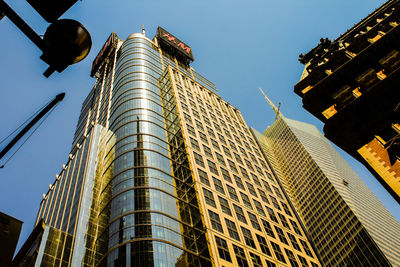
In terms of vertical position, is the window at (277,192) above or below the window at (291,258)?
above

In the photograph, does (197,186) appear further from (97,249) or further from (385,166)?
(385,166)

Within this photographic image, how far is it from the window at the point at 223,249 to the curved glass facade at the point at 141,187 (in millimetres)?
5677

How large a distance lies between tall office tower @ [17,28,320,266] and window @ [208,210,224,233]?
23 centimetres

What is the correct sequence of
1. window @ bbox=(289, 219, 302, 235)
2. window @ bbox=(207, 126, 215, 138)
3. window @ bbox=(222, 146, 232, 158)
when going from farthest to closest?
window @ bbox=(207, 126, 215, 138) < window @ bbox=(222, 146, 232, 158) < window @ bbox=(289, 219, 302, 235)

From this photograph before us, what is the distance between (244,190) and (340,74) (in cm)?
4803

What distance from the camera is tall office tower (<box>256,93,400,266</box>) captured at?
342ft

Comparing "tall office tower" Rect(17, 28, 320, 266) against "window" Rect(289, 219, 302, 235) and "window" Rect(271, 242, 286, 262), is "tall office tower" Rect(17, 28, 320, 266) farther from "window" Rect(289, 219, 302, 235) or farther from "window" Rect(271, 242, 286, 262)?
"window" Rect(289, 219, 302, 235)

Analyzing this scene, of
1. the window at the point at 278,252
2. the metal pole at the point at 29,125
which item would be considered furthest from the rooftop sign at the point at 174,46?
the metal pole at the point at 29,125

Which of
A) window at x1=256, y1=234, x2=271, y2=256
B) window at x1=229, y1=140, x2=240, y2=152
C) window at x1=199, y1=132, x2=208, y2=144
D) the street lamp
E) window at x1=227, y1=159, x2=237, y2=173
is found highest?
window at x1=229, y1=140, x2=240, y2=152

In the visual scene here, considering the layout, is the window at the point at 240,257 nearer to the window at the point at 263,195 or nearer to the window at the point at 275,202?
the window at the point at 263,195

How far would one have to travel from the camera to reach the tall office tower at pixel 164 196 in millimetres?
43906

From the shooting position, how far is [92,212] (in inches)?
2146

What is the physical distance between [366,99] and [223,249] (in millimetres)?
34607

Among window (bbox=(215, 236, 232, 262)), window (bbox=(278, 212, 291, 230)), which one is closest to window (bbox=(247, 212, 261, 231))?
window (bbox=(278, 212, 291, 230))
